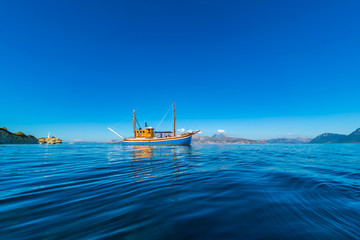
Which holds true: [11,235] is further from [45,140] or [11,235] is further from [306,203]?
[45,140]

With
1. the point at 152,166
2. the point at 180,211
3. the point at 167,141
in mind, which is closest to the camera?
the point at 180,211

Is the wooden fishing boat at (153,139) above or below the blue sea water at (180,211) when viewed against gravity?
above

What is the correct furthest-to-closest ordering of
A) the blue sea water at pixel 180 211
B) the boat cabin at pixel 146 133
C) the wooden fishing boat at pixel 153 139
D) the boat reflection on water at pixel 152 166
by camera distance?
the boat cabin at pixel 146 133 < the wooden fishing boat at pixel 153 139 < the boat reflection on water at pixel 152 166 < the blue sea water at pixel 180 211

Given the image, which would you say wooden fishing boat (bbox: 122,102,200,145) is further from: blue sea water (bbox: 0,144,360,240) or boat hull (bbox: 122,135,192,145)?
blue sea water (bbox: 0,144,360,240)

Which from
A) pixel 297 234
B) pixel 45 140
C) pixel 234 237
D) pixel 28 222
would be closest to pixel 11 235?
pixel 28 222

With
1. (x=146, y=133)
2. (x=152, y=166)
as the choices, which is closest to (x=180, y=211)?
(x=152, y=166)

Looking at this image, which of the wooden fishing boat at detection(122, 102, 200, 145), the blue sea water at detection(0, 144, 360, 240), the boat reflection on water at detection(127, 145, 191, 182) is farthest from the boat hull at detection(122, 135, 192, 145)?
the blue sea water at detection(0, 144, 360, 240)

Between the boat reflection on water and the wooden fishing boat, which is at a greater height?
the wooden fishing boat

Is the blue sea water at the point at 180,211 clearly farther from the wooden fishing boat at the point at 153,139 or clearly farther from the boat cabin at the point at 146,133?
the boat cabin at the point at 146,133

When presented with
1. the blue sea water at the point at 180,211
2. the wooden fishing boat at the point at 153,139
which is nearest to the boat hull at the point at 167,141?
the wooden fishing boat at the point at 153,139

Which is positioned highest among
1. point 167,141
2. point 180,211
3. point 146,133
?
point 146,133

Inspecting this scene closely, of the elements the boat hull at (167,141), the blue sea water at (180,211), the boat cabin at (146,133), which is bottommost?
the blue sea water at (180,211)

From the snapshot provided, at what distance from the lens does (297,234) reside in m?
2.00

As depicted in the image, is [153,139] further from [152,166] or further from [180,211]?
[180,211]
